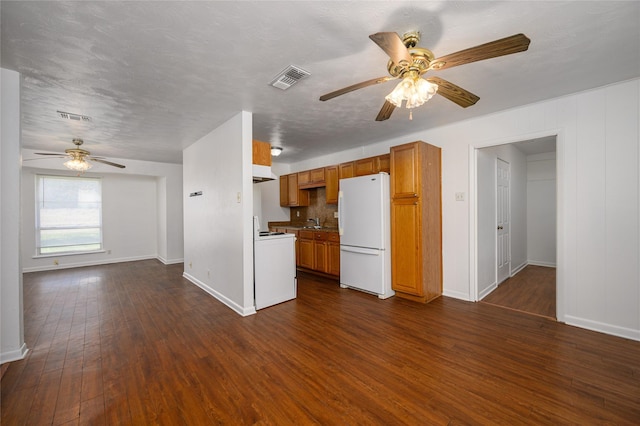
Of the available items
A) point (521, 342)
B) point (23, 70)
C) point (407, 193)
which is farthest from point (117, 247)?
point (521, 342)

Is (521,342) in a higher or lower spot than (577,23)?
lower

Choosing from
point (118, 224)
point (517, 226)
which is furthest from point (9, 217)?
point (517, 226)

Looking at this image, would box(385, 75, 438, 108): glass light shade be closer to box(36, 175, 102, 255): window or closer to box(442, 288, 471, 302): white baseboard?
box(442, 288, 471, 302): white baseboard

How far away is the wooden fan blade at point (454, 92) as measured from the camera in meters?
1.88

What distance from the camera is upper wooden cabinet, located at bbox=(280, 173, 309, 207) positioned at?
616 centimetres

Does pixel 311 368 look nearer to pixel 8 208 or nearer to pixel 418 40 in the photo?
pixel 418 40

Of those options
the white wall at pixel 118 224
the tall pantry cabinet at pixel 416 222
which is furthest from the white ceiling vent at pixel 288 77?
the white wall at pixel 118 224

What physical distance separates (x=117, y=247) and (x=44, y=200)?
177cm

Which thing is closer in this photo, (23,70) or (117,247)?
(23,70)

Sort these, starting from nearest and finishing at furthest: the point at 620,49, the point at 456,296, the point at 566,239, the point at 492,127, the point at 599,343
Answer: the point at 620,49 → the point at 599,343 → the point at 566,239 → the point at 492,127 → the point at 456,296

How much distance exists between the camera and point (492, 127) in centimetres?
348

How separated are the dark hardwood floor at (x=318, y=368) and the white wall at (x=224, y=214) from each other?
476 millimetres

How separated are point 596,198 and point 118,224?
915 cm

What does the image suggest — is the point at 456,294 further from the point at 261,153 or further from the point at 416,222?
the point at 261,153
